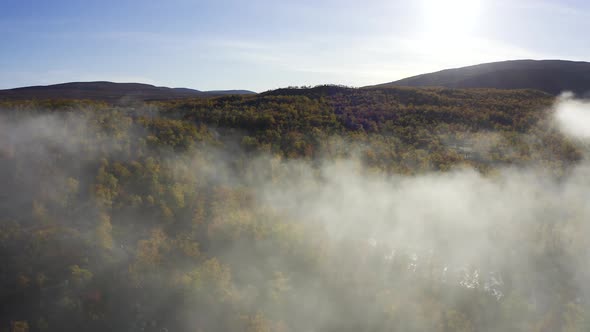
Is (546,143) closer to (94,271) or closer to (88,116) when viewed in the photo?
(94,271)

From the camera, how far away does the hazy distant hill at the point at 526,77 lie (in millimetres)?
50406

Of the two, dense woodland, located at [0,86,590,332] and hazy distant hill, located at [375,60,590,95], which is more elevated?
hazy distant hill, located at [375,60,590,95]

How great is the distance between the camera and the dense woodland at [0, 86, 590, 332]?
625 cm

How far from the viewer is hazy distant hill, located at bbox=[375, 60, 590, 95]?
50406mm

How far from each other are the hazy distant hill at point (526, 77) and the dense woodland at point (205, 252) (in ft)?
154

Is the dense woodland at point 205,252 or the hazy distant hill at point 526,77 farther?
the hazy distant hill at point 526,77

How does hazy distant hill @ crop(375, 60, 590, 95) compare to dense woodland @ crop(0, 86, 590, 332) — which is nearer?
dense woodland @ crop(0, 86, 590, 332)

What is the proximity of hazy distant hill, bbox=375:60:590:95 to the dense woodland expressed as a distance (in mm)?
46990

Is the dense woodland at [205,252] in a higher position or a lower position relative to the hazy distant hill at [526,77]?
lower

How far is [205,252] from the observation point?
7645 mm

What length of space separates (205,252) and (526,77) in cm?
6252

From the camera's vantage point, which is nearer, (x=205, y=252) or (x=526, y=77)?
(x=205, y=252)

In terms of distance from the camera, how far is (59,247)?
22.2ft

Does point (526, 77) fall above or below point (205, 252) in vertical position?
above
